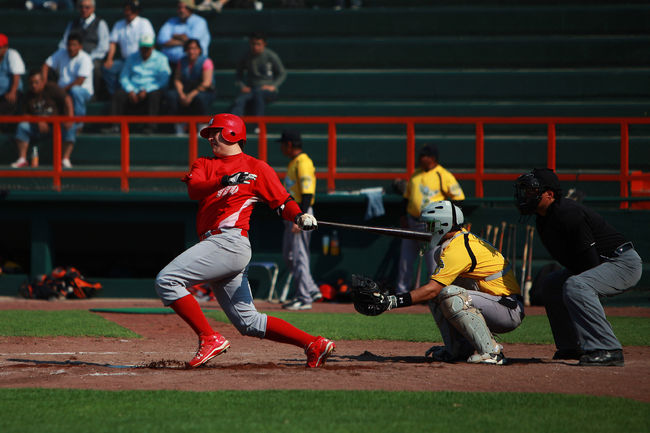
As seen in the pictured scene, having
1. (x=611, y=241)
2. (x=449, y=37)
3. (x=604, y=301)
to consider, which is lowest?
(x=604, y=301)

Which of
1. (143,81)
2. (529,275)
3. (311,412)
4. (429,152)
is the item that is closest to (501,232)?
(529,275)

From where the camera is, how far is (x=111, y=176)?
14773 mm

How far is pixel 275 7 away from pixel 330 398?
52.0 feet

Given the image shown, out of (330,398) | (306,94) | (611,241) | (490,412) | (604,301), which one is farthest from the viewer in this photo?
(306,94)

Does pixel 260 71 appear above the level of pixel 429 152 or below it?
above

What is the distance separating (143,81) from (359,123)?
4543mm

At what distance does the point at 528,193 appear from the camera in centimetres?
765

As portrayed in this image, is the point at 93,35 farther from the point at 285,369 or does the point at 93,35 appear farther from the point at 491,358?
the point at 491,358

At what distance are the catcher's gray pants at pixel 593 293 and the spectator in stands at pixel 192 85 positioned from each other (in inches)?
402

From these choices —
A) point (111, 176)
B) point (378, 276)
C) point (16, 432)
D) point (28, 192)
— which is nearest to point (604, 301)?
point (378, 276)

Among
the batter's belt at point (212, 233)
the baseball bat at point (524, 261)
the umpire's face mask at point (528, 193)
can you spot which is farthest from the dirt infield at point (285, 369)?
the baseball bat at point (524, 261)

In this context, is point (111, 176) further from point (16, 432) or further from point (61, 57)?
point (16, 432)

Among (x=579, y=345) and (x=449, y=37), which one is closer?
(x=579, y=345)

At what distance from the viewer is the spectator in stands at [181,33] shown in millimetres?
18281
